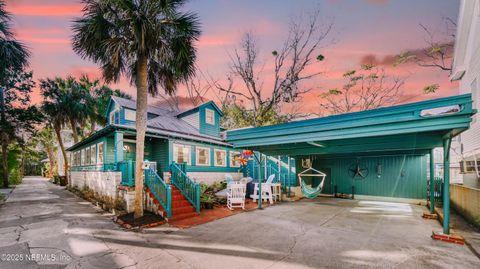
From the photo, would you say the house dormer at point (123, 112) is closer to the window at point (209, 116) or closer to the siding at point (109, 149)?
the siding at point (109, 149)

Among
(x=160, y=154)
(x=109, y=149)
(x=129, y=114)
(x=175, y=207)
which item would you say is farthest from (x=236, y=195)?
(x=129, y=114)

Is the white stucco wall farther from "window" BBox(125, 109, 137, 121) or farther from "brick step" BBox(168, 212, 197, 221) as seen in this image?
"window" BBox(125, 109, 137, 121)

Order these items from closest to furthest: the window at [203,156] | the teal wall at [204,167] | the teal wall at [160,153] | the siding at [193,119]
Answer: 1. the teal wall at [204,167]
2. the teal wall at [160,153]
3. the window at [203,156]
4. the siding at [193,119]

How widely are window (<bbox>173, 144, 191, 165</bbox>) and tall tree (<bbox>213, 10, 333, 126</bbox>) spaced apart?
974cm

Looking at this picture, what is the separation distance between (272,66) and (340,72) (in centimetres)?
594

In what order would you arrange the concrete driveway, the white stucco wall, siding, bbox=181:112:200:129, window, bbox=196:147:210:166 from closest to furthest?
1. the concrete driveway
2. the white stucco wall
3. window, bbox=196:147:210:166
4. siding, bbox=181:112:200:129

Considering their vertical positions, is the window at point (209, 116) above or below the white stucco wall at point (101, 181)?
above

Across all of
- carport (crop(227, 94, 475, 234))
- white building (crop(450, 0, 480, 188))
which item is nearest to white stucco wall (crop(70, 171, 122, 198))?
carport (crop(227, 94, 475, 234))

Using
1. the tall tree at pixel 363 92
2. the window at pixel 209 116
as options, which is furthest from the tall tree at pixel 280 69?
the window at pixel 209 116

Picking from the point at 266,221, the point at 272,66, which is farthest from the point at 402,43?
the point at 266,221

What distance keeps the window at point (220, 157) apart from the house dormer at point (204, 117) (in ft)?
6.42

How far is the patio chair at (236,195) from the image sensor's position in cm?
972

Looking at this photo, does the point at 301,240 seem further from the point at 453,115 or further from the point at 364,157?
the point at 364,157

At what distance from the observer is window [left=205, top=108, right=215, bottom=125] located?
54.4ft
